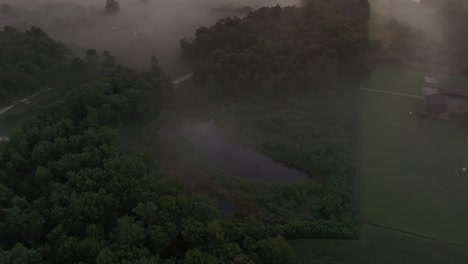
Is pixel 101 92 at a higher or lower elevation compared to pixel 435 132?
higher

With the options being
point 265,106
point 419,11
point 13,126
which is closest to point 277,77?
point 265,106

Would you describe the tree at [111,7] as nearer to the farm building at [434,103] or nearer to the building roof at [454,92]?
the farm building at [434,103]

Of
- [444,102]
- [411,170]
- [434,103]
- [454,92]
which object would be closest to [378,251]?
[411,170]

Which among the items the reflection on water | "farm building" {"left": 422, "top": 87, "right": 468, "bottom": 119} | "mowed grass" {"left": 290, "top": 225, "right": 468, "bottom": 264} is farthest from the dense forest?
"farm building" {"left": 422, "top": 87, "right": 468, "bottom": 119}

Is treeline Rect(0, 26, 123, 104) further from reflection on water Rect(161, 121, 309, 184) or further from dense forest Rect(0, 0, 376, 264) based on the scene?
reflection on water Rect(161, 121, 309, 184)

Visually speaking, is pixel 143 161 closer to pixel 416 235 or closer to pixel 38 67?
pixel 416 235

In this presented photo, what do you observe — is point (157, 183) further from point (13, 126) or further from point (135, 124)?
point (13, 126)
